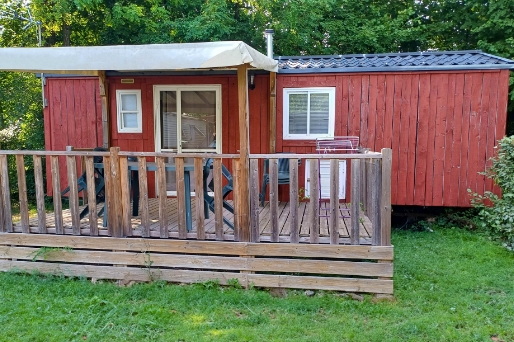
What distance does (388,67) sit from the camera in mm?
5973

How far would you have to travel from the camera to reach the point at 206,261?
402 centimetres

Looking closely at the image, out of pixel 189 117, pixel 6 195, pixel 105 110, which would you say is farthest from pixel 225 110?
pixel 6 195

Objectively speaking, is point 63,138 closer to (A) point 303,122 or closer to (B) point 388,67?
(A) point 303,122

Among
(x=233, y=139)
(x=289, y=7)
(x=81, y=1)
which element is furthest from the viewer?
(x=289, y=7)

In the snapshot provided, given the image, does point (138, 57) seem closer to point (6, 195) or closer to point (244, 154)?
point (244, 154)

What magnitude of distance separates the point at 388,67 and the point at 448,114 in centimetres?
106

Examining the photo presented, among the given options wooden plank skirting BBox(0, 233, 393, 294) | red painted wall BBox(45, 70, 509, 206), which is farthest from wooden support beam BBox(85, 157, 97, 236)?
red painted wall BBox(45, 70, 509, 206)

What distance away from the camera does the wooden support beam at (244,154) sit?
3.80m

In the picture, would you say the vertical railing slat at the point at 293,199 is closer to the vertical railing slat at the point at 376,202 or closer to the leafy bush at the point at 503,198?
the vertical railing slat at the point at 376,202

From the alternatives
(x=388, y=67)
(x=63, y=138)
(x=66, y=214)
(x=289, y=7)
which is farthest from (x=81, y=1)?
(x=388, y=67)

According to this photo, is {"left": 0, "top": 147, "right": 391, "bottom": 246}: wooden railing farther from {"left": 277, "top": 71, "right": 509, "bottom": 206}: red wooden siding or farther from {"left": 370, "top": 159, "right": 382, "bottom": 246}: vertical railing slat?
{"left": 277, "top": 71, "right": 509, "bottom": 206}: red wooden siding

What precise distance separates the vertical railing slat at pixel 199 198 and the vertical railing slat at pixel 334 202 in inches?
47.0

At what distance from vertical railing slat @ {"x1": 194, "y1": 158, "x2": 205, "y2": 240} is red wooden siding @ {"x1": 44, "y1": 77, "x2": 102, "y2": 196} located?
3.51 m

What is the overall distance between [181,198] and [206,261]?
64 cm
